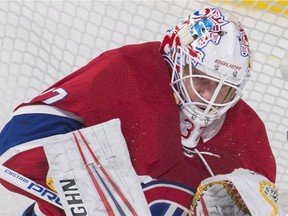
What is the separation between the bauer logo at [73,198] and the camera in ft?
4.80

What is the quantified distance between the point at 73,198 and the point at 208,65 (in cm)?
41

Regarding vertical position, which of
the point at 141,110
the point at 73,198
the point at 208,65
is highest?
the point at 208,65

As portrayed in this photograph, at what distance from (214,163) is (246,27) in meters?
0.78

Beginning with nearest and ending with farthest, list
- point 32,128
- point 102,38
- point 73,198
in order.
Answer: point 73,198, point 32,128, point 102,38

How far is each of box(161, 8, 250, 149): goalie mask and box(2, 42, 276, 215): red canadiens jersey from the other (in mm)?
43

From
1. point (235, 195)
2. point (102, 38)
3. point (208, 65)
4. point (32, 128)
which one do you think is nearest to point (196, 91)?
point (208, 65)

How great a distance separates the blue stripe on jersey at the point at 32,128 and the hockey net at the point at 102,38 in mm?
724

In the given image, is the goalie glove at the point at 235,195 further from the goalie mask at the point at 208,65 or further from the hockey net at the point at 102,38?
the hockey net at the point at 102,38

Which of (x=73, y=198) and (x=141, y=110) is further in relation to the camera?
(x=141, y=110)

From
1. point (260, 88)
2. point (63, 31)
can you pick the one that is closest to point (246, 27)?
point (260, 88)

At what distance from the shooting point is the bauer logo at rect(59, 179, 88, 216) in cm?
146

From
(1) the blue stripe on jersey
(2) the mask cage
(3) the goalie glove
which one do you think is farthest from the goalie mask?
(1) the blue stripe on jersey

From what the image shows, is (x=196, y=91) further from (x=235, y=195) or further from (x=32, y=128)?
(x=32, y=128)

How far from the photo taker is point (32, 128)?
5.19 ft
